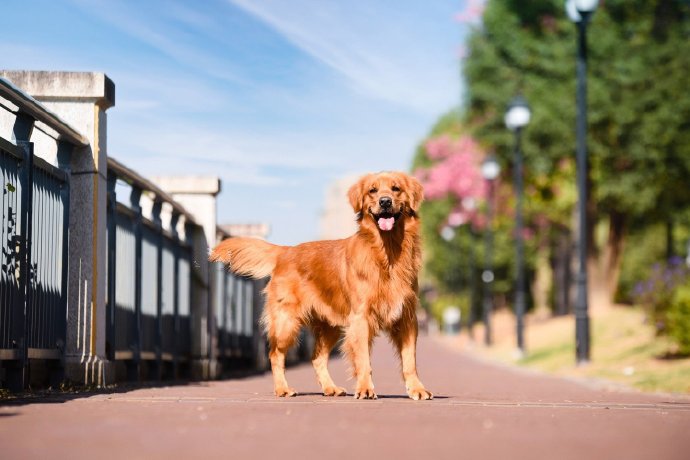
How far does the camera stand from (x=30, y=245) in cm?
887

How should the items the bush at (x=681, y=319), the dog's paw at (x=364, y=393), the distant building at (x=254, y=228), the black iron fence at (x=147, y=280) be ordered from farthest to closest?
the distant building at (x=254, y=228) < the bush at (x=681, y=319) < the black iron fence at (x=147, y=280) < the dog's paw at (x=364, y=393)

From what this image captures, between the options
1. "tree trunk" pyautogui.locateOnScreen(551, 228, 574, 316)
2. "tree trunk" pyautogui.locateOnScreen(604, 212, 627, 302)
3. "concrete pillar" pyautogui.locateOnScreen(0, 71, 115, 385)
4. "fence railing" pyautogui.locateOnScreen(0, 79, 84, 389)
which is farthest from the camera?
"tree trunk" pyautogui.locateOnScreen(551, 228, 574, 316)

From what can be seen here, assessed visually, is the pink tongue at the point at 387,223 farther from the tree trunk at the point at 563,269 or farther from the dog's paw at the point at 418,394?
the tree trunk at the point at 563,269

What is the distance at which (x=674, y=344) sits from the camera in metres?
22.2

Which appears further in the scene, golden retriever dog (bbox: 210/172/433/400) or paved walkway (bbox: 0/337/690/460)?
golden retriever dog (bbox: 210/172/433/400)

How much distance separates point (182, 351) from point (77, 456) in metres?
10.7

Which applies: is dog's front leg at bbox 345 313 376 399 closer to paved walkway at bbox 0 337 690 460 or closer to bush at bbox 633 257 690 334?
paved walkway at bbox 0 337 690 460

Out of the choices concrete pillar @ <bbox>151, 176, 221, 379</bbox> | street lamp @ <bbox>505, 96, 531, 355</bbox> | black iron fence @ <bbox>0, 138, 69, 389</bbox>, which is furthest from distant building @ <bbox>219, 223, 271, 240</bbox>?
black iron fence @ <bbox>0, 138, 69, 389</bbox>

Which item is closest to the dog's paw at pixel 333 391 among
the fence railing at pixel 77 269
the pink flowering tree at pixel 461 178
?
the fence railing at pixel 77 269

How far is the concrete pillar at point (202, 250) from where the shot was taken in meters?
16.2

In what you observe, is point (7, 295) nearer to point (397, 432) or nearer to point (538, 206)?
point (397, 432)

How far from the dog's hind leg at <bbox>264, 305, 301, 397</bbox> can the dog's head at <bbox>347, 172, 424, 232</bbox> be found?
3.47 ft

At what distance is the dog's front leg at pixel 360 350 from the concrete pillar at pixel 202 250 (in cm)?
746

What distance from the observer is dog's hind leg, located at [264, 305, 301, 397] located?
9.45 m
